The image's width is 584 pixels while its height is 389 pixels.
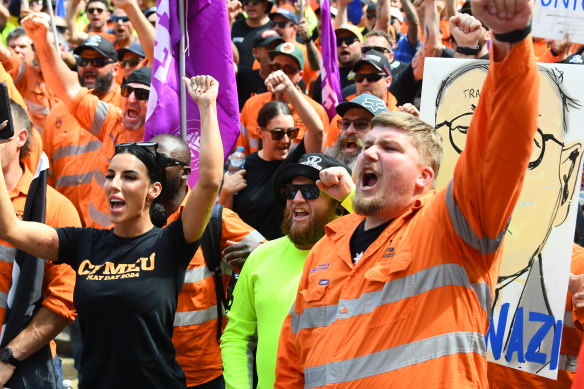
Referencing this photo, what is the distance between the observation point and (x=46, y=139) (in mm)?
7301

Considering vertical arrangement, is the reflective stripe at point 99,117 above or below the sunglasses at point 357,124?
below

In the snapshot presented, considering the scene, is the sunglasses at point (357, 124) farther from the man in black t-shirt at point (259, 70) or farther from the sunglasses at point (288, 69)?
the man in black t-shirt at point (259, 70)

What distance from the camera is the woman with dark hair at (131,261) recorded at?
364 centimetres

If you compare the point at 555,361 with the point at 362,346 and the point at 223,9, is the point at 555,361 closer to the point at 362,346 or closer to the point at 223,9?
the point at 362,346

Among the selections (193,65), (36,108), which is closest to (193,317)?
(193,65)

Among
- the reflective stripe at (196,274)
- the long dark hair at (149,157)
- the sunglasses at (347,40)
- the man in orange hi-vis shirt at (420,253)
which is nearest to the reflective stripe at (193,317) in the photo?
the reflective stripe at (196,274)

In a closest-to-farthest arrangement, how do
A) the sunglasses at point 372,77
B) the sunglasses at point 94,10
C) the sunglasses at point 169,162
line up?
the sunglasses at point 169,162
the sunglasses at point 372,77
the sunglasses at point 94,10

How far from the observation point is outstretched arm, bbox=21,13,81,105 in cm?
567

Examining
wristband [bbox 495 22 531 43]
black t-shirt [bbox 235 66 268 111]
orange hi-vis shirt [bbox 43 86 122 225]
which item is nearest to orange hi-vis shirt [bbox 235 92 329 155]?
orange hi-vis shirt [bbox 43 86 122 225]

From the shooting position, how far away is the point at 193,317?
4.43 m

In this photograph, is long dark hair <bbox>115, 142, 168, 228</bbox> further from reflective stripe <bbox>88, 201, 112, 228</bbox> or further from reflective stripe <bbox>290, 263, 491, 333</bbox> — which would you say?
reflective stripe <bbox>88, 201, 112, 228</bbox>

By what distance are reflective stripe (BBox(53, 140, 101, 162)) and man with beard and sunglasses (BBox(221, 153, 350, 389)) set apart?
326 centimetres

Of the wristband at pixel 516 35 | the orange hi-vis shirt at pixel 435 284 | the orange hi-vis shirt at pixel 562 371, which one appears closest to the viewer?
the wristband at pixel 516 35

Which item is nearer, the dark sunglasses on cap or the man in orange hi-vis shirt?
the man in orange hi-vis shirt
